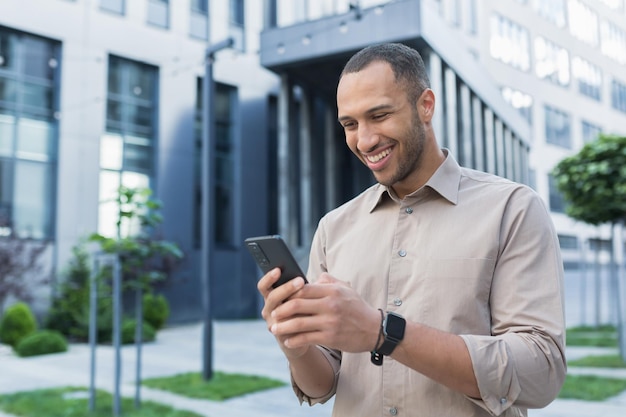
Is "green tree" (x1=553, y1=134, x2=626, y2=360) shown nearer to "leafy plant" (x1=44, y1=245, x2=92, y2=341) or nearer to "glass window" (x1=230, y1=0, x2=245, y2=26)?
"leafy plant" (x1=44, y1=245, x2=92, y2=341)

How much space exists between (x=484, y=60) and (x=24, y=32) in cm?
1937

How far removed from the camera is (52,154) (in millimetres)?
16875

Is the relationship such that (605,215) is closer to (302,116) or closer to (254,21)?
(302,116)

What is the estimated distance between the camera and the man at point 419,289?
1.25 meters

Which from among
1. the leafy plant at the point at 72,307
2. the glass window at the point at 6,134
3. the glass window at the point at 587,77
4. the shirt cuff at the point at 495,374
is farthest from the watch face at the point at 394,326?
the glass window at the point at 587,77

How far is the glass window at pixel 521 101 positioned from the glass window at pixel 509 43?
51.4 inches

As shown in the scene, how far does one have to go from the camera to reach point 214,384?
856 cm

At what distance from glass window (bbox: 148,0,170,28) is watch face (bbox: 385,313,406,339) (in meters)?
19.7

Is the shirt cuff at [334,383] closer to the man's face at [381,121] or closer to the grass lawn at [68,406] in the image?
the man's face at [381,121]

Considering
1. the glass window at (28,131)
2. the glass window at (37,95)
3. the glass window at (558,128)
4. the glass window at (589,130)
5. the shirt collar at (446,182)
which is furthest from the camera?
the glass window at (589,130)

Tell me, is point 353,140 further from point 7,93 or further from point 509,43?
point 509,43

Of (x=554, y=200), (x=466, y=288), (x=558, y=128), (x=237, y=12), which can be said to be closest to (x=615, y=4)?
(x=466, y=288)

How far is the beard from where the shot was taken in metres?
1.55

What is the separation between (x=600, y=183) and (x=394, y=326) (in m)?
10.0
